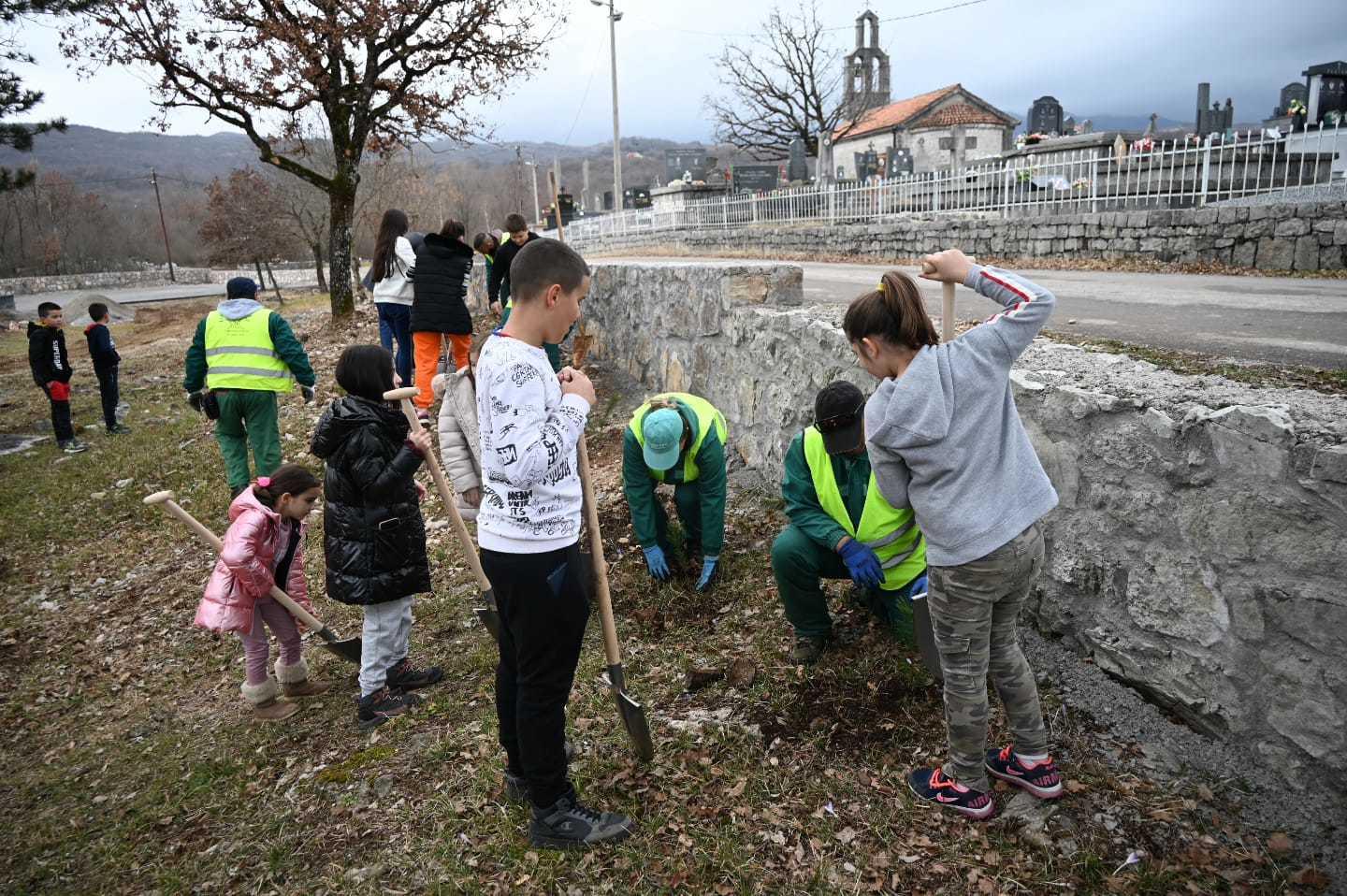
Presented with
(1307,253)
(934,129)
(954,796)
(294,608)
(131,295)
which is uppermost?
(934,129)

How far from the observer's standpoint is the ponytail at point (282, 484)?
12.0 ft

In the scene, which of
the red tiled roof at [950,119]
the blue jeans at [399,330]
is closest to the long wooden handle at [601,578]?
the blue jeans at [399,330]

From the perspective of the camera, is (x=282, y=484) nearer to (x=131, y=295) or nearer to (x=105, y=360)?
(x=105, y=360)

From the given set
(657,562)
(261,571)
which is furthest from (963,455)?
(261,571)

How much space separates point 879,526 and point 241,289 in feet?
15.8

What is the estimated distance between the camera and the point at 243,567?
3.65 meters

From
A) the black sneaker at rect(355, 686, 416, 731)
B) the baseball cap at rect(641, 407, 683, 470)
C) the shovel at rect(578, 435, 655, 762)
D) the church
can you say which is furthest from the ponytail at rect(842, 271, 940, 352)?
the church

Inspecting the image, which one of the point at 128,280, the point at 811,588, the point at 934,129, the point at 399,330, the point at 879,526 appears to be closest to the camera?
the point at 879,526

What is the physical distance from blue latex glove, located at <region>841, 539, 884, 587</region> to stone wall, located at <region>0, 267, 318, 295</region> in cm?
4754

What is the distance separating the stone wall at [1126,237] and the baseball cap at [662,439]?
8681 millimetres

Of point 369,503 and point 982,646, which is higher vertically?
point 369,503

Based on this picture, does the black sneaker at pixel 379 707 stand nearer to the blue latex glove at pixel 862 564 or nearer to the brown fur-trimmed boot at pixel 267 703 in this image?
the brown fur-trimmed boot at pixel 267 703

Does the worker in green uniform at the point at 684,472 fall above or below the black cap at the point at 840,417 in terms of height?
below

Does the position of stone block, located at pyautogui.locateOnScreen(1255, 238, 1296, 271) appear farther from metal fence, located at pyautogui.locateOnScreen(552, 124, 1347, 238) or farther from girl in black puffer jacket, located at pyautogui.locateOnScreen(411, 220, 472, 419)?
girl in black puffer jacket, located at pyautogui.locateOnScreen(411, 220, 472, 419)
